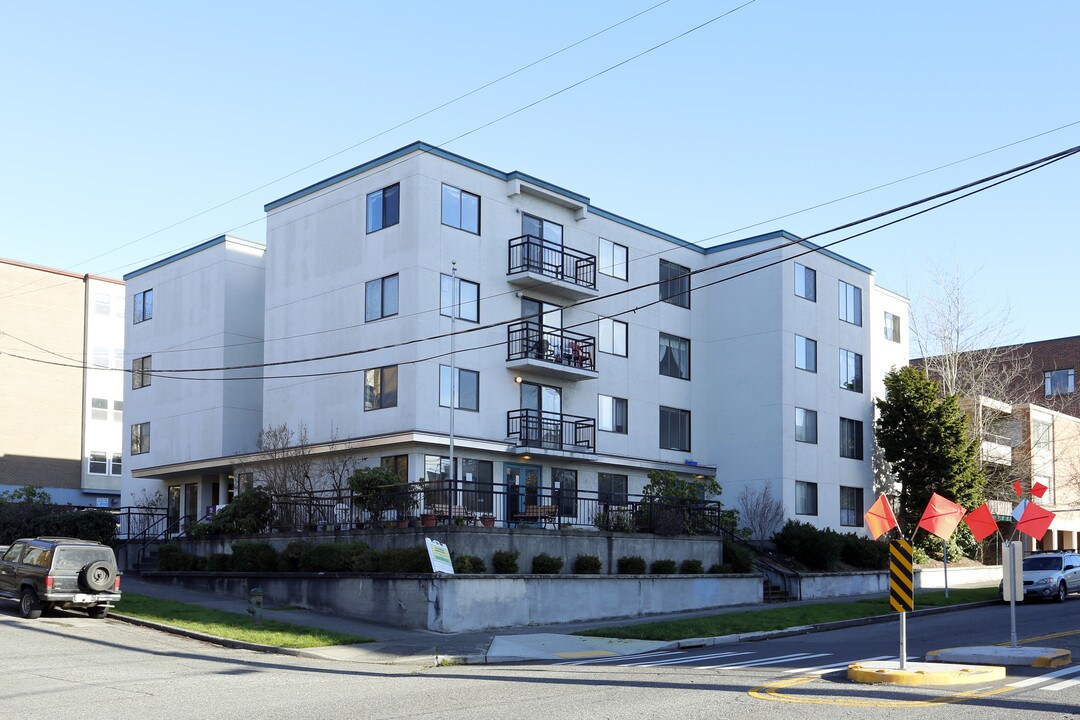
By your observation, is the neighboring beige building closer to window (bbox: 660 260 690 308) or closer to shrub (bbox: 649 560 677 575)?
window (bbox: 660 260 690 308)

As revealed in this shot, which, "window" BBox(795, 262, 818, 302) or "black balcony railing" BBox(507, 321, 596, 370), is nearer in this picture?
"black balcony railing" BBox(507, 321, 596, 370)

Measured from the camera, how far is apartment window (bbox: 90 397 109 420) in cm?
6116

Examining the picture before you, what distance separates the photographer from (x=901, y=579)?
51.0 ft

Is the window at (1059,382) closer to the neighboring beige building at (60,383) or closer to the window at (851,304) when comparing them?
the window at (851,304)

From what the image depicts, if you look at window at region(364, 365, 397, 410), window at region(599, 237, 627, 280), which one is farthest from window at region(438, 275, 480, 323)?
window at region(599, 237, 627, 280)

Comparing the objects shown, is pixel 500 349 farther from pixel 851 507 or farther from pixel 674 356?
pixel 851 507

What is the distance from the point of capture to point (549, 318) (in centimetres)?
3678

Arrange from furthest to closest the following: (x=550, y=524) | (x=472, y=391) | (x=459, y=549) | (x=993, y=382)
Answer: (x=993, y=382)
(x=472, y=391)
(x=550, y=524)
(x=459, y=549)

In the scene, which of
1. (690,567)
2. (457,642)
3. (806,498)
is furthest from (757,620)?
(806,498)

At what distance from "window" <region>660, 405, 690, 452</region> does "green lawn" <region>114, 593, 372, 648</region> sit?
19.9 metres

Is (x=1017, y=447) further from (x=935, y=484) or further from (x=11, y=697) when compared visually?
(x=11, y=697)

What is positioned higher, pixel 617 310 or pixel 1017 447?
pixel 617 310

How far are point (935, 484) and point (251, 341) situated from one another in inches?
1060

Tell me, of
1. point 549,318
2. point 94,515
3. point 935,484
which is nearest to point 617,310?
point 549,318
